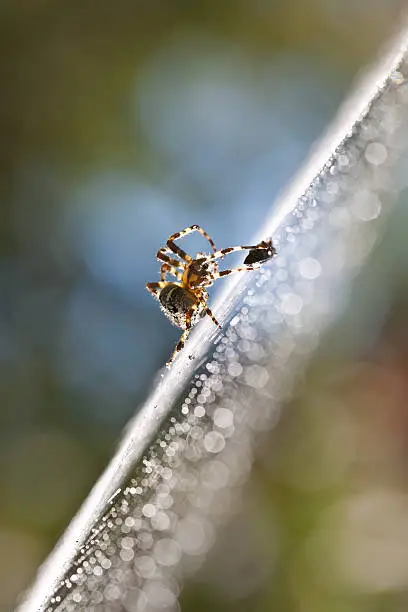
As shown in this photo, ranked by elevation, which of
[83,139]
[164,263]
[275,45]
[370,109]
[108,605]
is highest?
[275,45]

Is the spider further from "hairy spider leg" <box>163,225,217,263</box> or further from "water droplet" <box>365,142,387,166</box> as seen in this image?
"water droplet" <box>365,142,387,166</box>

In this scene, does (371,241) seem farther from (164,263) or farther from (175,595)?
(164,263)

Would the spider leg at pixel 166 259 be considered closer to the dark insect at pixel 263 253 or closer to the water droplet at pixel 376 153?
the dark insect at pixel 263 253

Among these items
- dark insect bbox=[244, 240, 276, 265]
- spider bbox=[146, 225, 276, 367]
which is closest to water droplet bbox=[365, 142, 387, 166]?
dark insect bbox=[244, 240, 276, 265]

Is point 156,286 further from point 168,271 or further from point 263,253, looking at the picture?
point 263,253

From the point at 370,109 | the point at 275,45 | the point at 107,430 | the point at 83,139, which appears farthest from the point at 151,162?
the point at 370,109

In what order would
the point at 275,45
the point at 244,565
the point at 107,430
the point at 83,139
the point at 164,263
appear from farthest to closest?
the point at 83,139
the point at 275,45
the point at 107,430
the point at 164,263
the point at 244,565

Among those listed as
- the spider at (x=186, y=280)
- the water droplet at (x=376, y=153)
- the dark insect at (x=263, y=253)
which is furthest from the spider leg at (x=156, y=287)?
the water droplet at (x=376, y=153)
